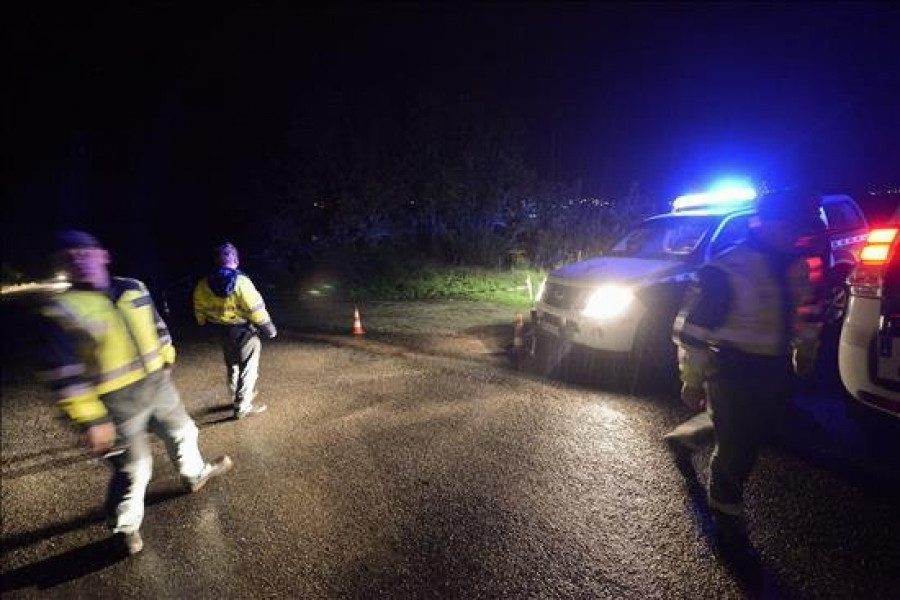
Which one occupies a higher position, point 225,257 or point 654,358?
point 225,257

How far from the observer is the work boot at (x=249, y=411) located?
5340 mm

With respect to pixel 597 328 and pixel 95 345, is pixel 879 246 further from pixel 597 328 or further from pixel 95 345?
pixel 95 345

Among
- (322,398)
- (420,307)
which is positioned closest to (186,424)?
(322,398)

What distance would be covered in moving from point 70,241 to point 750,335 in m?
3.96

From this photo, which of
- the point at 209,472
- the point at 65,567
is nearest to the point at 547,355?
the point at 209,472

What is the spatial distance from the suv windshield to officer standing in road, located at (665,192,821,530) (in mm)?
3350

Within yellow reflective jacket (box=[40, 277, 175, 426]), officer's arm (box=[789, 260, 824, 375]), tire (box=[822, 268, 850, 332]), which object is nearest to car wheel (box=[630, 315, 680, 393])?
tire (box=[822, 268, 850, 332])

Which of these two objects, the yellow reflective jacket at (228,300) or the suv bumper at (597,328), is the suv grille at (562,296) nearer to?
the suv bumper at (597,328)

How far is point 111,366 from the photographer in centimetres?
304

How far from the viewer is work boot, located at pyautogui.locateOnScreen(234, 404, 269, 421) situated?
534 cm

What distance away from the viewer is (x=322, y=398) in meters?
5.91

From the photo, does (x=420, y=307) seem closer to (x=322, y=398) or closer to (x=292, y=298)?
(x=292, y=298)

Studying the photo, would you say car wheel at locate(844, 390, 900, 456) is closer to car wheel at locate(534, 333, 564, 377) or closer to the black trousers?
the black trousers

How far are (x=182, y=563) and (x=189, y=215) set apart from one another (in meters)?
28.3
